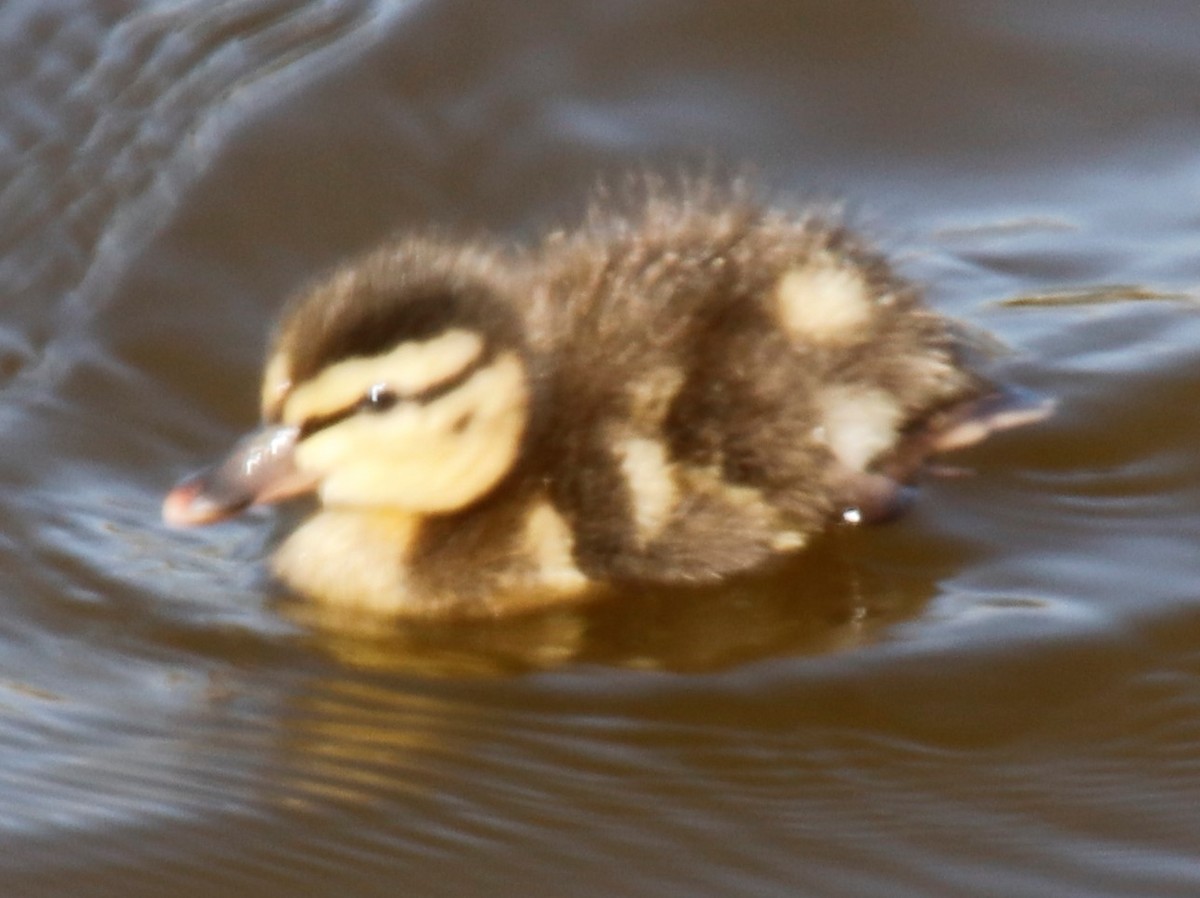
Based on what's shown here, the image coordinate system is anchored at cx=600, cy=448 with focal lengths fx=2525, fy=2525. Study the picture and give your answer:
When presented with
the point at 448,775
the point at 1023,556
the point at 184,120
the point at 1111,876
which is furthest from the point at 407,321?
the point at 184,120

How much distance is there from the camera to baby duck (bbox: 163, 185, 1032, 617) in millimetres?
2998

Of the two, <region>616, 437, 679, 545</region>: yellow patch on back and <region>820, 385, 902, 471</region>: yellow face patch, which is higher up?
<region>820, 385, 902, 471</region>: yellow face patch

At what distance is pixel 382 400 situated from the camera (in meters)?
2.97

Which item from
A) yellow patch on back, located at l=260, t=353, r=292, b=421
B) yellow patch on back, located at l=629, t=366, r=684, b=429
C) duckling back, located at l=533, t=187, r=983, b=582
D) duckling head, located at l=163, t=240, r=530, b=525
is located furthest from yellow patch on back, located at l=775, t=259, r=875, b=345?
yellow patch on back, located at l=260, t=353, r=292, b=421

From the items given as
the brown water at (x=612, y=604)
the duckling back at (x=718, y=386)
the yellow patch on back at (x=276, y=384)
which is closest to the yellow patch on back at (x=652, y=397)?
the duckling back at (x=718, y=386)

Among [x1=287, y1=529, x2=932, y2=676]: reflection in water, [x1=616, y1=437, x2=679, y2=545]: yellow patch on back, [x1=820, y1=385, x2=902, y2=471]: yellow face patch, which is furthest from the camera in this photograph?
[x1=820, y1=385, x2=902, y2=471]: yellow face patch

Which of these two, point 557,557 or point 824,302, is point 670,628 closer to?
point 557,557

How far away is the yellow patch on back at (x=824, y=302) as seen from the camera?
3.17m

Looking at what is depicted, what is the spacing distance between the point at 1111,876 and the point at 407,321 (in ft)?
3.50

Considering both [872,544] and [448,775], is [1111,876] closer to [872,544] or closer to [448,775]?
[448,775]

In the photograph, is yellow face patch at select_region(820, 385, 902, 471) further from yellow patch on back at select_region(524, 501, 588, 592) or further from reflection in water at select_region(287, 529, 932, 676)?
yellow patch on back at select_region(524, 501, 588, 592)

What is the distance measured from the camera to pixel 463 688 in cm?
281

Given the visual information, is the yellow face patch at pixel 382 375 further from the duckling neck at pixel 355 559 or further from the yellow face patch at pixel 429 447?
→ the duckling neck at pixel 355 559

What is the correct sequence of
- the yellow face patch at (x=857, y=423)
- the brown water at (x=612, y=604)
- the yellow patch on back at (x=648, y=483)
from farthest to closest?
the yellow face patch at (x=857, y=423) → the yellow patch on back at (x=648, y=483) → the brown water at (x=612, y=604)
